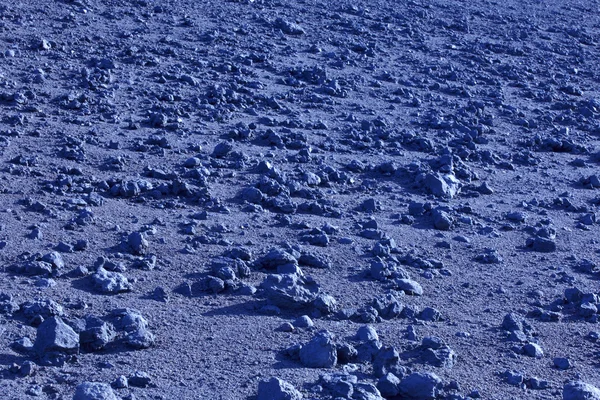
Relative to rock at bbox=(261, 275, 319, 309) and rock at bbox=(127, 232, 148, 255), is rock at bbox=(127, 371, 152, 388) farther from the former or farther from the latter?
rock at bbox=(127, 232, 148, 255)

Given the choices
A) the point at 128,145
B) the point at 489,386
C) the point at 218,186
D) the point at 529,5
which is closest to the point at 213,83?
the point at 128,145

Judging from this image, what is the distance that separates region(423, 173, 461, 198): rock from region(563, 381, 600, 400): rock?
2807 millimetres

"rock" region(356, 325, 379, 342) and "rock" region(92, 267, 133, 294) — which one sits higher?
"rock" region(356, 325, 379, 342)

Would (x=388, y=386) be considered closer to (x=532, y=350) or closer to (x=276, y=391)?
(x=276, y=391)

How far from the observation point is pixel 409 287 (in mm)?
4941

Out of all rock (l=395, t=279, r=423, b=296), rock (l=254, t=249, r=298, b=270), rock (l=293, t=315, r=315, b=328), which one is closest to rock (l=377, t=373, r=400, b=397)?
rock (l=293, t=315, r=315, b=328)

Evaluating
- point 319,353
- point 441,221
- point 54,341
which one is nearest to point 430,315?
point 319,353

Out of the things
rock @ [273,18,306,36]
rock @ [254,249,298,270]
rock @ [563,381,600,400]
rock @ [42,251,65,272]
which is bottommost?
rock @ [273,18,306,36]

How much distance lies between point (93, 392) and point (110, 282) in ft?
3.85

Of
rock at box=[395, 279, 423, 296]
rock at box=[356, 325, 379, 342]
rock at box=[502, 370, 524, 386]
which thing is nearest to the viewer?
rock at box=[502, 370, 524, 386]

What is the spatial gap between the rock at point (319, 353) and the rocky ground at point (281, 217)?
0.01 m

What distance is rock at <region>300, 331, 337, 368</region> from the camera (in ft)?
13.2

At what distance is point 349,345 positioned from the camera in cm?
412

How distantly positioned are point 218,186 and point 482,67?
582 centimetres
